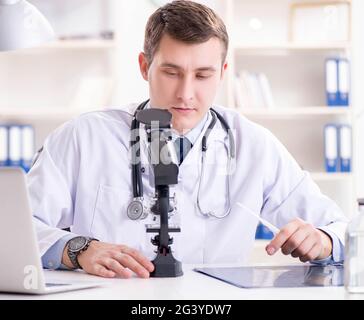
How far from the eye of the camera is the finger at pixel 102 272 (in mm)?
1586

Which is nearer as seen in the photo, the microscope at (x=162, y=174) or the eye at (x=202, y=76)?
the microscope at (x=162, y=174)

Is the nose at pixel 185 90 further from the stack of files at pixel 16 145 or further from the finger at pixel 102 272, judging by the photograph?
the stack of files at pixel 16 145

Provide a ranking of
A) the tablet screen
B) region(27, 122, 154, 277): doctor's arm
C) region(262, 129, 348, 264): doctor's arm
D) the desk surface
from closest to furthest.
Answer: the desk surface → the tablet screen → region(27, 122, 154, 277): doctor's arm → region(262, 129, 348, 264): doctor's arm

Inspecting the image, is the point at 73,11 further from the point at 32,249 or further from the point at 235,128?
the point at 32,249

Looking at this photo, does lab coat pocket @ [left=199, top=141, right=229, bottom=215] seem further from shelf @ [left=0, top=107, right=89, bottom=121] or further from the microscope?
shelf @ [left=0, top=107, right=89, bottom=121]

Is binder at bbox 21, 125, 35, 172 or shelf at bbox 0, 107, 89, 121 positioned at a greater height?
shelf at bbox 0, 107, 89, 121

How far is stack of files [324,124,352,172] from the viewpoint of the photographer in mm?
4363

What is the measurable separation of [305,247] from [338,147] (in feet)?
8.93

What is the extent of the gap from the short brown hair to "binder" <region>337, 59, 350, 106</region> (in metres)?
2.31

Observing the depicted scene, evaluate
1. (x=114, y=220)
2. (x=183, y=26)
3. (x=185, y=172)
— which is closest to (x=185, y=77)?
(x=183, y=26)

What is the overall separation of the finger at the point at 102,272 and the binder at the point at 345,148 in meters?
2.97

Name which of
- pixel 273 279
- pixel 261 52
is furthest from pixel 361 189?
pixel 273 279

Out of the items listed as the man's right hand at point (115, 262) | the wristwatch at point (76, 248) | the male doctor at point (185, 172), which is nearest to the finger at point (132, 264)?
the man's right hand at point (115, 262)

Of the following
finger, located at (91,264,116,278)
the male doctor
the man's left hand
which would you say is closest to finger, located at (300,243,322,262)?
the man's left hand
